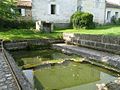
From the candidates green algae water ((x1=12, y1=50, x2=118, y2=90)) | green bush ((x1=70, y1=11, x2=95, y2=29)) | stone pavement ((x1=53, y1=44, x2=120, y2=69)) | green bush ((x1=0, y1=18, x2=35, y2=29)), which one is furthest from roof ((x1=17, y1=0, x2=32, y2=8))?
green algae water ((x1=12, y1=50, x2=118, y2=90))

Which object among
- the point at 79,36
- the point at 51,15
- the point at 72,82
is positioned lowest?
the point at 72,82

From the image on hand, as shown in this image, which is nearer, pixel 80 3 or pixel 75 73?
pixel 75 73

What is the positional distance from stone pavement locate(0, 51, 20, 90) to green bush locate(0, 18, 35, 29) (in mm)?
12073

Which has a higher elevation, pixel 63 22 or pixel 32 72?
pixel 63 22

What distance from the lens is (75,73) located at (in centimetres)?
911

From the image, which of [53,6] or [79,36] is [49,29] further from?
[53,6]

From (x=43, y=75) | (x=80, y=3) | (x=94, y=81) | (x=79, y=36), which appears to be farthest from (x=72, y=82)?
(x=80, y=3)

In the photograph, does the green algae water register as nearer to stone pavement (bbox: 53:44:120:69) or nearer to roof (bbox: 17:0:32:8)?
stone pavement (bbox: 53:44:120:69)

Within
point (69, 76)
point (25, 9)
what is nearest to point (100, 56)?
point (69, 76)

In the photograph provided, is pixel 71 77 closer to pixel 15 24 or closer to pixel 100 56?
pixel 100 56

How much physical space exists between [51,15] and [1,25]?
22.6 feet

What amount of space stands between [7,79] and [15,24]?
14698mm

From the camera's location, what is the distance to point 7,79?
711 centimetres

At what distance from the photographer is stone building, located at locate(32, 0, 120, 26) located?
24.6 meters
